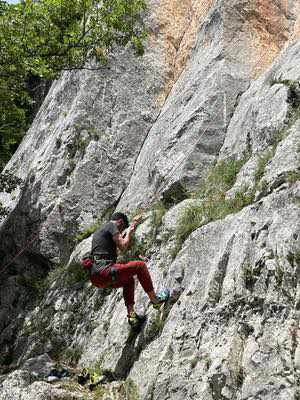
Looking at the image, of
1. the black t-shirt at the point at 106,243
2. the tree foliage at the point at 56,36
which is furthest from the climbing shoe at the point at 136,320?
the tree foliage at the point at 56,36

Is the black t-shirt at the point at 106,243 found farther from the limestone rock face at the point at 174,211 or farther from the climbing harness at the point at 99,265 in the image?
the limestone rock face at the point at 174,211

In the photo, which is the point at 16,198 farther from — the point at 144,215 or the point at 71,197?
the point at 144,215

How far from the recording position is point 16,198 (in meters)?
18.1

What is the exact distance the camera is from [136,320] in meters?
9.28

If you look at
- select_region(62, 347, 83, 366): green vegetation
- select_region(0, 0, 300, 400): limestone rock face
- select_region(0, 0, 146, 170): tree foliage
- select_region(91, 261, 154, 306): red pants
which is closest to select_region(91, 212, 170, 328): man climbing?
select_region(91, 261, 154, 306): red pants

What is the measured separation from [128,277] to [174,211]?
6.78 ft

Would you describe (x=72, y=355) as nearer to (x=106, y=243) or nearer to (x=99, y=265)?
(x=99, y=265)

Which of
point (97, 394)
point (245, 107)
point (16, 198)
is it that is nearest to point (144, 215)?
point (245, 107)

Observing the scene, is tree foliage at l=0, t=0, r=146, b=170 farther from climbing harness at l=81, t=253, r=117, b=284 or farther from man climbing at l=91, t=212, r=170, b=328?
climbing harness at l=81, t=253, r=117, b=284

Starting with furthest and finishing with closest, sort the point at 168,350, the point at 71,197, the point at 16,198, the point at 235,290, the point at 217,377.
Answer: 1. the point at 16,198
2. the point at 71,197
3. the point at 168,350
4. the point at 235,290
5. the point at 217,377

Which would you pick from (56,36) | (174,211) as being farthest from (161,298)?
(56,36)

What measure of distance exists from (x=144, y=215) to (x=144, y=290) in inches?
113

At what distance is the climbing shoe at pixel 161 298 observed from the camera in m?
8.99

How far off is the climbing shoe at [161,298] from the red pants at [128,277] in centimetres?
23
